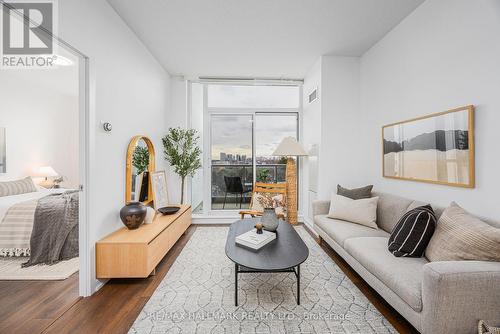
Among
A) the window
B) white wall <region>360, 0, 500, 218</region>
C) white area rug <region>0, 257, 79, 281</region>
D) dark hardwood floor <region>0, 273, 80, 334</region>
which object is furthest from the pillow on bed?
white wall <region>360, 0, 500, 218</region>

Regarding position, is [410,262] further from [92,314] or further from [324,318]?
[92,314]

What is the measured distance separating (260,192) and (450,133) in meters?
2.70

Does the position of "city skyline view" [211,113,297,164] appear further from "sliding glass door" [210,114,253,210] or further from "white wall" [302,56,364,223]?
"white wall" [302,56,364,223]

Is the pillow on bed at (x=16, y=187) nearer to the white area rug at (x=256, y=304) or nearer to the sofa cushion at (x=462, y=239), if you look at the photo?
the white area rug at (x=256, y=304)

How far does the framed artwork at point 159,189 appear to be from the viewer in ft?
10.9

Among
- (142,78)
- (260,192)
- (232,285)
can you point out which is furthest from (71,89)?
(232,285)

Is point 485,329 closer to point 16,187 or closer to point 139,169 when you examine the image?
point 139,169

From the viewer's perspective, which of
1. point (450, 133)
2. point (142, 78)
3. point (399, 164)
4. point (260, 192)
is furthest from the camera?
point (260, 192)

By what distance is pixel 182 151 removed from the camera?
4.13 m

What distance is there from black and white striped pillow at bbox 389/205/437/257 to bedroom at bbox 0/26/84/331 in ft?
9.35

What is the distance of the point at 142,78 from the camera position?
3039 millimetres

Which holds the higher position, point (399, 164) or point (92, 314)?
point (399, 164)

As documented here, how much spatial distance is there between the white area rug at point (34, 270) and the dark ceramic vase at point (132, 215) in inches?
29.1

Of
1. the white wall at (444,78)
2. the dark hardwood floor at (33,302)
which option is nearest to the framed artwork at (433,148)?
the white wall at (444,78)
